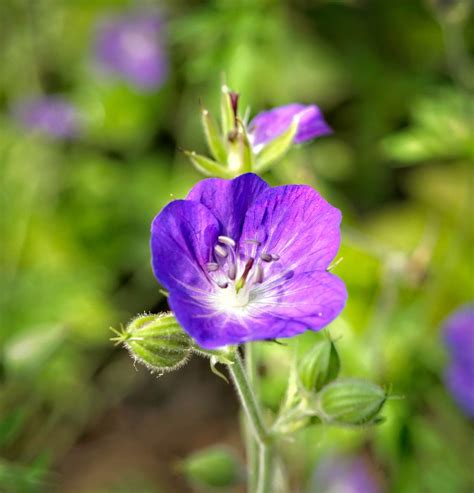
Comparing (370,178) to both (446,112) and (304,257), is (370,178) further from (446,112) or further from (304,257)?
(304,257)

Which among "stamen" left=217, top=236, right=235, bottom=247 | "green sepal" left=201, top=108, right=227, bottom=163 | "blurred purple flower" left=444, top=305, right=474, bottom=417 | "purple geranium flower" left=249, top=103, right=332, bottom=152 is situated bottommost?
"blurred purple flower" left=444, top=305, right=474, bottom=417

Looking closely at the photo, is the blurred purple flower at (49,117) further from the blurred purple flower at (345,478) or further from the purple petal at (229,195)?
the purple petal at (229,195)

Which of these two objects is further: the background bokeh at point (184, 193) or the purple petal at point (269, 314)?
the background bokeh at point (184, 193)

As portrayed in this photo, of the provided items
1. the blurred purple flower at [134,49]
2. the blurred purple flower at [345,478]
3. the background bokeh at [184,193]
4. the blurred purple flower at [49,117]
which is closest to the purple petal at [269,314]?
the background bokeh at [184,193]

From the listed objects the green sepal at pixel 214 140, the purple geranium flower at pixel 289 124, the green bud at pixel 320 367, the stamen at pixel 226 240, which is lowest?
the green bud at pixel 320 367

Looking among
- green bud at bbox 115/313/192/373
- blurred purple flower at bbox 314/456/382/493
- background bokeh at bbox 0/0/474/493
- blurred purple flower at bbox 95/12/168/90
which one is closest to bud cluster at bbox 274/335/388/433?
green bud at bbox 115/313/192/373

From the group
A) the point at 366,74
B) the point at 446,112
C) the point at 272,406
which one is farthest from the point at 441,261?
the point at 272,406

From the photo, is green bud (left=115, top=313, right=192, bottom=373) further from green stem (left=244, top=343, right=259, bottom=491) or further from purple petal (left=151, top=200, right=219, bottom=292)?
green stem (left=244, top=343, right=259, bottom=491)
